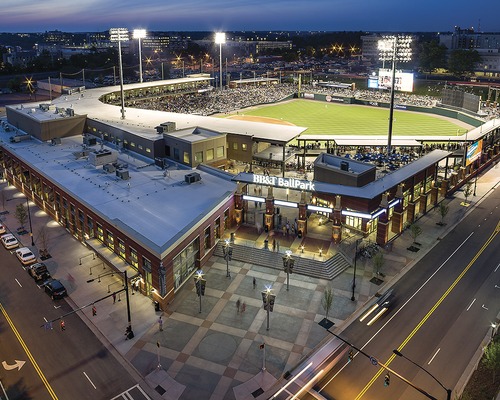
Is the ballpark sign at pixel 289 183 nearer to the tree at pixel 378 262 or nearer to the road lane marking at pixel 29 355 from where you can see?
the tree at pixel 378 262

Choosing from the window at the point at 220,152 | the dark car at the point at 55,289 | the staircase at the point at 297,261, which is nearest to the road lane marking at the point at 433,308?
the staircase at the point at 297,261

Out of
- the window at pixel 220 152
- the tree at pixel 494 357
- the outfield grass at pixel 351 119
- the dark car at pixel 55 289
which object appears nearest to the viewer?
the tree at pixel 494 357

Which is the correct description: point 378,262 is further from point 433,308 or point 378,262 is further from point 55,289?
point 55,289

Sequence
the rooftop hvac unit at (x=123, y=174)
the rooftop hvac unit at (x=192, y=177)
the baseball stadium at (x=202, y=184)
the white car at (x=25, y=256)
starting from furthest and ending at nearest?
1. the rooftop hvac unit at (x=123, y=174)
2. the rooftop hvac unit at (x=192, y=177)
3. the white car at (x=25, y=256)
4. the baseball stadium at (x=202, y=184)

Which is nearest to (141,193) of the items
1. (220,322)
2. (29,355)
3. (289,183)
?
(289,183)

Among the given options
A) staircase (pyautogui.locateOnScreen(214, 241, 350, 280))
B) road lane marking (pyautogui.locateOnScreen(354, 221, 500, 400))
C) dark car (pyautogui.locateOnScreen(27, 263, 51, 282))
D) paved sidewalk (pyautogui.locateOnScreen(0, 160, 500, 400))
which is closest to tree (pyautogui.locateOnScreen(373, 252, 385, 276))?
paved sidewalk (pyautogui.locateOnScreen(0, 160, 500, 400))

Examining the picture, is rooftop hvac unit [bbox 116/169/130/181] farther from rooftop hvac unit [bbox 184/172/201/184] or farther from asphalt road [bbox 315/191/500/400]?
asphalt road [bbox 315/191/500/400]

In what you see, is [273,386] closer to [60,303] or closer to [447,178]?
[60,303]
